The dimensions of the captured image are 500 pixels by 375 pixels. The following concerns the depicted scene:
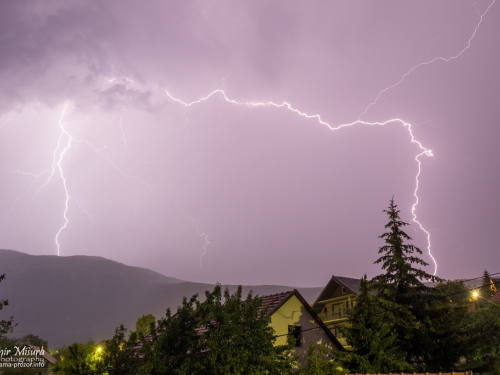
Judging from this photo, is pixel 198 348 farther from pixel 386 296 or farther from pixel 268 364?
pixel 386 296

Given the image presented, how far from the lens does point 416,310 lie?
21484mm

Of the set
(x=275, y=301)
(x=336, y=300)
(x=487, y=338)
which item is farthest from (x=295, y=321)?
(x=336, y=300)

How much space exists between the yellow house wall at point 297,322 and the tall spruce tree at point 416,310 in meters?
4.65

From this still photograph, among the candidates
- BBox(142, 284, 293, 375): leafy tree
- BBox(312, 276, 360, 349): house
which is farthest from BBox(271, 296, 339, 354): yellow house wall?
BBox(312, 276, 360, 349): house

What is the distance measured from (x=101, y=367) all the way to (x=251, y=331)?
21.8ft

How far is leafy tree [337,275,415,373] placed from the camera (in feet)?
55.7

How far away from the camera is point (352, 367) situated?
17.4 meters

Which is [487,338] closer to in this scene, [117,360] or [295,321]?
[295,321]

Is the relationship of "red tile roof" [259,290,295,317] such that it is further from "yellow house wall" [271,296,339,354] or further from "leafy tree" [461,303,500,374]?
"leafy tree" [461,303,500,374]

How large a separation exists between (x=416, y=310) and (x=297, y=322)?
6621 mm

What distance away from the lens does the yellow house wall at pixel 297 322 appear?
22.8 meters

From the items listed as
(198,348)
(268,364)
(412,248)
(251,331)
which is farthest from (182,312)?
(412,248)

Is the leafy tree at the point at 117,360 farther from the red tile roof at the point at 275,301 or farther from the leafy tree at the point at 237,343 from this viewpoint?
the red tile roof at the point at 275,301

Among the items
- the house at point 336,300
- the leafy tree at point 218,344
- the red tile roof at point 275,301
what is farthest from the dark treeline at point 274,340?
the house at point 336,300
